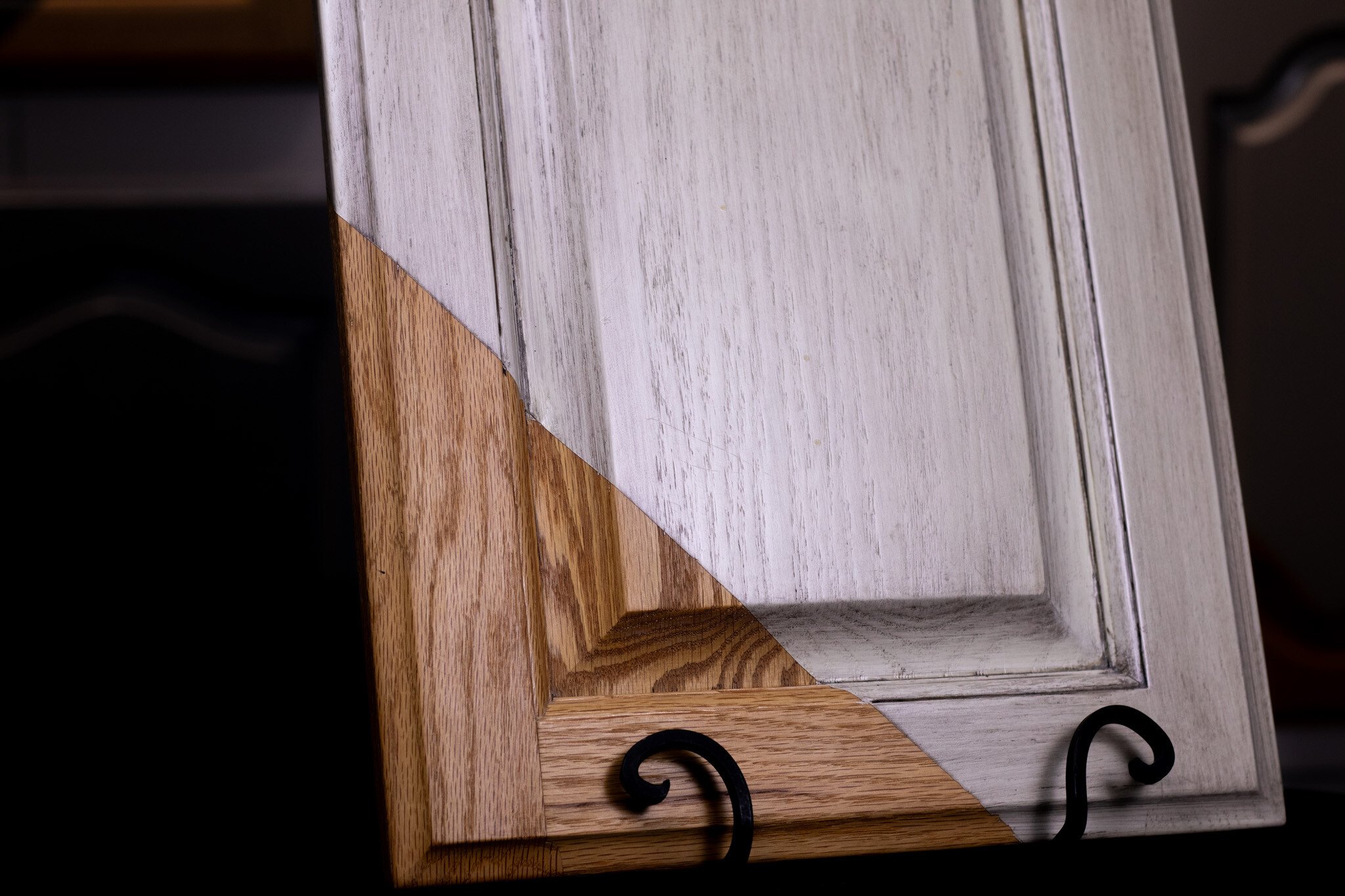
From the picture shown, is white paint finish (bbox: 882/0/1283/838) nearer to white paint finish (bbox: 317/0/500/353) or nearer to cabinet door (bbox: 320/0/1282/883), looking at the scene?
cabinet door (bbox: 320/0/1282/883)

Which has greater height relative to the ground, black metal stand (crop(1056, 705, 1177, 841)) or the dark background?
the dark background

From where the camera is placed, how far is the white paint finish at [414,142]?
0.49 m

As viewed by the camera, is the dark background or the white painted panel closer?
the white painted panel

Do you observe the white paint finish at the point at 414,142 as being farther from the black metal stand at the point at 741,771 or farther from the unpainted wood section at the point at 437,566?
the black metal stand at the point at 741,771

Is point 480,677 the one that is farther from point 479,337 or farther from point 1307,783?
point 1307,783

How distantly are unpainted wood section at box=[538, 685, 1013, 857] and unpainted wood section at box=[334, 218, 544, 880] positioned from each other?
2 cm

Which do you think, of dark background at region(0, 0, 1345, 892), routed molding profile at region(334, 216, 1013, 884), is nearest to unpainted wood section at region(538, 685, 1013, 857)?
routed molding profile at region(334, 216, 1013, 884)

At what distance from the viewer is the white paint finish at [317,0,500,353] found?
489 millimetres

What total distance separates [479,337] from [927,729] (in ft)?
0.86

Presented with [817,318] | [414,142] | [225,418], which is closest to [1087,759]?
[817,318]

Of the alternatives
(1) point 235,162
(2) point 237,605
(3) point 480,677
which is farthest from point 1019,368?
(1) point 235,162

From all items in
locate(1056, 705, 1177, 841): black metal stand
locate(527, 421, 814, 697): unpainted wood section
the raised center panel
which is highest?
the raised center panel

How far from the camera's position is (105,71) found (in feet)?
3.98

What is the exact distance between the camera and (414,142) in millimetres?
497
